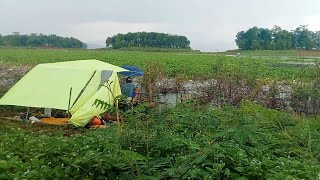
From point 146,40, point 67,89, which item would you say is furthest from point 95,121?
point 146,40

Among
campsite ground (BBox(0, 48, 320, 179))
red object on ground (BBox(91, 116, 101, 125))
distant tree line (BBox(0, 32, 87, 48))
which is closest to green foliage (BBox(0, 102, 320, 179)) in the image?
campsite ground (BBox(0, 48, 320, 179))

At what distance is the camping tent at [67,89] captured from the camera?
30.7 ft

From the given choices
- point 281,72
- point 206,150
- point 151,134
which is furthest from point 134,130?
point 281,72

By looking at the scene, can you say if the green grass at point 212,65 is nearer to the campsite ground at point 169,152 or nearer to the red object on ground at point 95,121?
the red object on ground at point 95,121

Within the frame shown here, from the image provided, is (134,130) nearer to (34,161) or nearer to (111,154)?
(111,154)

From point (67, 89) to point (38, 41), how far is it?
8431cm

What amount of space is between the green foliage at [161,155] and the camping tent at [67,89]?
16.9ft

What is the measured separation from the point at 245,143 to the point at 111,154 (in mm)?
1176

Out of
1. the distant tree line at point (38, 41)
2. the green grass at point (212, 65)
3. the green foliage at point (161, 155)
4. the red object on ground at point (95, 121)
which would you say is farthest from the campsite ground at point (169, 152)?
the distant tree line at point (38, 41)

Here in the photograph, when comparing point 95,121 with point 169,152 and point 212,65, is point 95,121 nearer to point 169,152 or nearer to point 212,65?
point 169,152

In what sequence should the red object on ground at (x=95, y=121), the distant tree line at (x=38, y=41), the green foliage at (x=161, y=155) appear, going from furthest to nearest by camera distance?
the distant tree line at (x=38, y=41), the red object on ground at (x=95, y=121), the green foliage at (x=161, y=155)

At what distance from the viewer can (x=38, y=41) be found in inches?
3543

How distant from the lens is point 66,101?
9.44m

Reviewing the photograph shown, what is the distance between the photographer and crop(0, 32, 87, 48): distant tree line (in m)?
87.2
